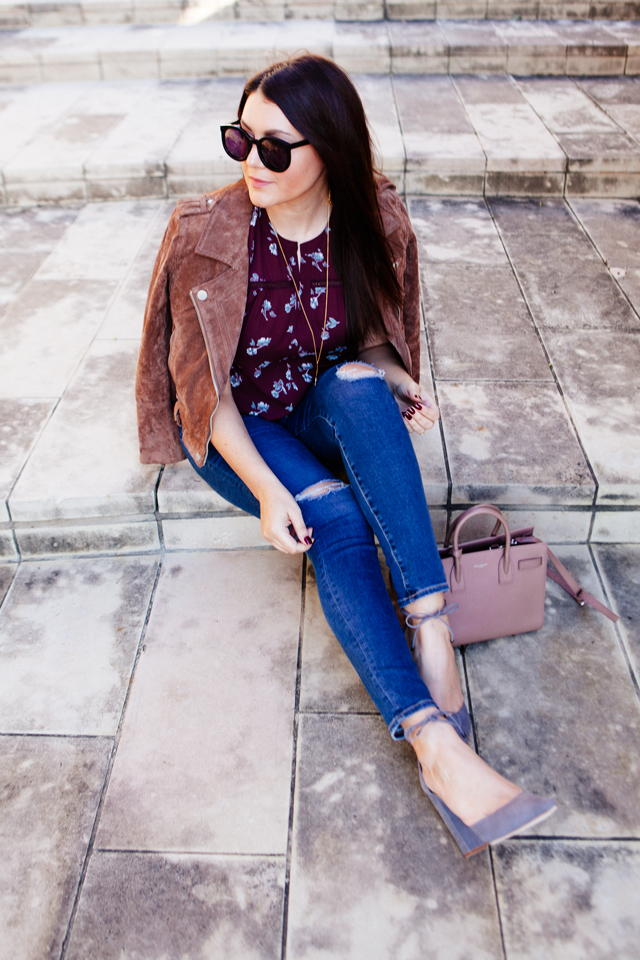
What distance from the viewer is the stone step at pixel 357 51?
217 inches

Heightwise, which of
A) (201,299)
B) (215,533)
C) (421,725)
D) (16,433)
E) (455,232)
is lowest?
(215,533)

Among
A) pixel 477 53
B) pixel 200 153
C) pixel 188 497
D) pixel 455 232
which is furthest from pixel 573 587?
pixel 477 53

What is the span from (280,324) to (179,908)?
133cm

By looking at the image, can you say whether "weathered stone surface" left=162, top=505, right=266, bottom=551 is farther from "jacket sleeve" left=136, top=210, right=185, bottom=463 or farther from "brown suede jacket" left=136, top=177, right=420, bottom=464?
"brown suede jacket" left=136, top=177, right=420, bottom=464

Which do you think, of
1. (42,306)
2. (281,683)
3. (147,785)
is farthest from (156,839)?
(42,306)

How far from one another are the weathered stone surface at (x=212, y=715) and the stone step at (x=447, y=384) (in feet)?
0.75

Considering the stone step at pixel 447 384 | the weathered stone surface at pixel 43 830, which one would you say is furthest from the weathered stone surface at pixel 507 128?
the weathered stone surface at pixel 43 830

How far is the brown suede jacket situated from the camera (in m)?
1.81

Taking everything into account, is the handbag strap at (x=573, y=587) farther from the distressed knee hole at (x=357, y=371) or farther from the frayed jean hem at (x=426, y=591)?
the distressed knee hole at (x=357, y=371)

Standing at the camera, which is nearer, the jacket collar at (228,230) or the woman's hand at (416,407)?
the jacket collar at (228,230)

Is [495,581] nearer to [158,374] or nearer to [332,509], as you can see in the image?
[332,509]

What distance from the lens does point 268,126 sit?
1666mm

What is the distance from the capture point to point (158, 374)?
1961 mm

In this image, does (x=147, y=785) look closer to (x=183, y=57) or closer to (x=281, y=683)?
(x=281, y=683)
